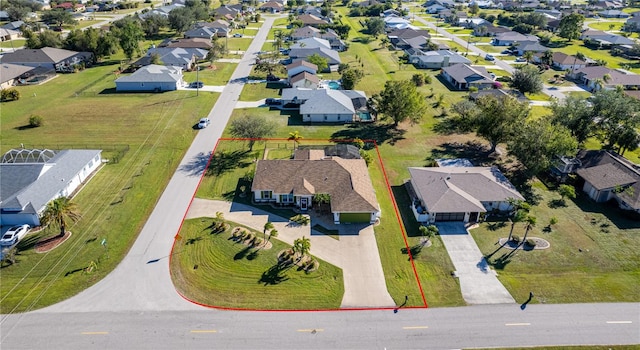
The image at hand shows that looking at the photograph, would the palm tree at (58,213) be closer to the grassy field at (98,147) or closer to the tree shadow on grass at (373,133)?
the grassy field at (98,147)

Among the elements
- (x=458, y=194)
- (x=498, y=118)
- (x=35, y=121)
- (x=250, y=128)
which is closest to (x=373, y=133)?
(x=498, y=118)

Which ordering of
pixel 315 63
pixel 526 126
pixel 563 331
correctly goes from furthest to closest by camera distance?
1. pixel 315 63
2. pixel 526 126
3. pixel 563 331

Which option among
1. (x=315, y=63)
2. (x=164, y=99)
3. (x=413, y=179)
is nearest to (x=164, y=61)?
(x=164, y=99)

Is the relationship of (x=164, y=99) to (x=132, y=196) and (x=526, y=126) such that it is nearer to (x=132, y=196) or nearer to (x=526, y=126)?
(x=132, y=196)

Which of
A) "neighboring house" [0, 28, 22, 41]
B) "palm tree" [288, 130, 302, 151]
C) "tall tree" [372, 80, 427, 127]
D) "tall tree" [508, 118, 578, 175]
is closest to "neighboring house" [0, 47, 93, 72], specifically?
"neighboring house" [0, 28, 22, 41]

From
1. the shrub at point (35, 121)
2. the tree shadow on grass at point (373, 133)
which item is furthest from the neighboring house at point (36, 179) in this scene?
the tree shadow on grass at point (373, 133)

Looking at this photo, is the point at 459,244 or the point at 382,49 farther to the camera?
the point at 382,49

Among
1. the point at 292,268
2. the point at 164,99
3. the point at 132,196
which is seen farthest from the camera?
the point at 164,99

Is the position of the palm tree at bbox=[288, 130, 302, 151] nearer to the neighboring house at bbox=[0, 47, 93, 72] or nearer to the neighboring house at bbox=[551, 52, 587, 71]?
the neighboring house at bbox=[0, 47, 93, 72]

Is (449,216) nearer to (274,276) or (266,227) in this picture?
(266,227)
